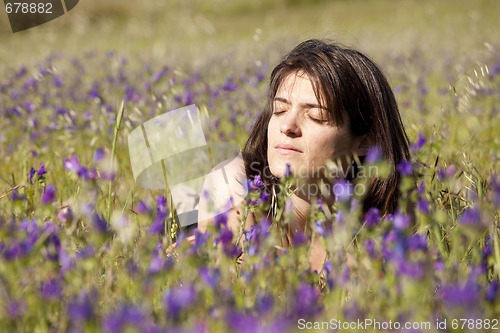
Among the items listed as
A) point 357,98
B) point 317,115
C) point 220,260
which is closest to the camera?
point 220,260

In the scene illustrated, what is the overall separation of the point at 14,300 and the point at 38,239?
0.93 feet

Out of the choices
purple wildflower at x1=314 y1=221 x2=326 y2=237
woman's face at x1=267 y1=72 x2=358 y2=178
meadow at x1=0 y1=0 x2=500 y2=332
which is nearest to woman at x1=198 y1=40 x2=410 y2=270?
woman's face at x1=267 y1=72 x2=358 y2=178

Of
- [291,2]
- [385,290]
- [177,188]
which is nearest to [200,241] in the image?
[385,290]

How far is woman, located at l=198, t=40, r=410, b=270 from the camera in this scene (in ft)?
8.79

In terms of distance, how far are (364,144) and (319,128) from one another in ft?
1.39

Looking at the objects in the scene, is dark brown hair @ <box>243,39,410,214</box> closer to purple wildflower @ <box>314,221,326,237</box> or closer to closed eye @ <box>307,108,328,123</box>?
closed eye @ <box>307,108,328,123</box>

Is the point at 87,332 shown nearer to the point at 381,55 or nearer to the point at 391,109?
the point at 391,109

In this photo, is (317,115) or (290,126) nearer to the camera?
(290,126)

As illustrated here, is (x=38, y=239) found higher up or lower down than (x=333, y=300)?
higher up

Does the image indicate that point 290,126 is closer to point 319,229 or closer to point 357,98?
point 357,98

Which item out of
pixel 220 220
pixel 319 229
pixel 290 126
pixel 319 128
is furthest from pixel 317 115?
pixel 220 220

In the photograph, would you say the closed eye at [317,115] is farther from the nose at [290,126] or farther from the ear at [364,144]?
the ear at [364,144]

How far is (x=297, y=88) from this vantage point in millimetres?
2832

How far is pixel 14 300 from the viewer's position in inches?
49.6
